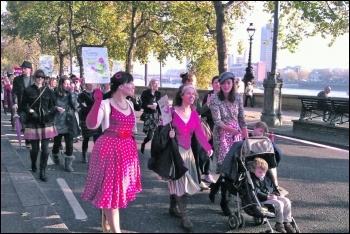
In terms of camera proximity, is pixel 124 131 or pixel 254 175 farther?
pixel 254 175

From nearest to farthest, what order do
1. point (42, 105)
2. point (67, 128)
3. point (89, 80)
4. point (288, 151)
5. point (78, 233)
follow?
1. point (78, 233)
2. point (42, 105)
3. point (67, 128)
4. point (89, 80)
5. point (288, 151)

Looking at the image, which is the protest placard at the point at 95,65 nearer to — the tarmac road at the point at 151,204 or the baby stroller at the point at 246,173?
the tarmac road at the point at 151,204

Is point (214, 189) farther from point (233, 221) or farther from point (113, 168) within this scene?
point (113, 168)

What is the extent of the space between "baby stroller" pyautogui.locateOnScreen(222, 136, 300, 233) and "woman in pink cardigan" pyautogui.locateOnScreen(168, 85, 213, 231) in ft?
1.42

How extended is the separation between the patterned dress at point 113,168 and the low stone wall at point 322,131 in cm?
749

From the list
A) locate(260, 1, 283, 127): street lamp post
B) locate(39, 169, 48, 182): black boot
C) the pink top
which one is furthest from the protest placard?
locate(260, 1, 283, 127): street lamp post

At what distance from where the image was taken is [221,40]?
19312mm

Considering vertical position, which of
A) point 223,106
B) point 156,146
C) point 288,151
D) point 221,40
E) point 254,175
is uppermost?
point 221,40

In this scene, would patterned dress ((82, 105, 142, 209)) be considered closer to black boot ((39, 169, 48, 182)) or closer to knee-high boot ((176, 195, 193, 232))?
knee-high boot ((176, 195, 193, 232))

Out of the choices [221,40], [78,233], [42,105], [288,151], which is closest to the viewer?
[78,233]

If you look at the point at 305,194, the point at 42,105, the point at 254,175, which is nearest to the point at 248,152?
the point at 254,175

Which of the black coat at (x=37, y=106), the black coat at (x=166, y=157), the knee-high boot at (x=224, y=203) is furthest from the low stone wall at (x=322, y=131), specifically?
the black coat at (x=37, y=106)

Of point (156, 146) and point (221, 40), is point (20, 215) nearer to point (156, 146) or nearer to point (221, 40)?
point (156, 146)

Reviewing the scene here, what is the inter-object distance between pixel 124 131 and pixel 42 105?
3.14 metres
